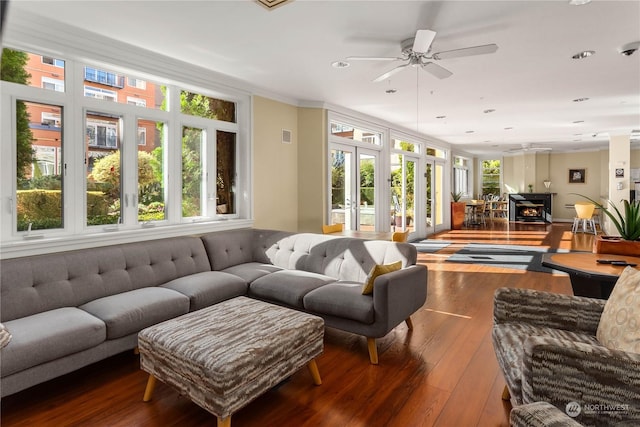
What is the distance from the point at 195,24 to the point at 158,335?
8.01 feet

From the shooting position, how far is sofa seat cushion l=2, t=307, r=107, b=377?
212 cm

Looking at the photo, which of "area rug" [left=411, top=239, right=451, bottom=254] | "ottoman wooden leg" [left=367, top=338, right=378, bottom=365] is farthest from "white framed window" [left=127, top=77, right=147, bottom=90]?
"area rug" [left=411, top=239, right=451, bottom=254]

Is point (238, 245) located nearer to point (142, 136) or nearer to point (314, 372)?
point (142, 136)

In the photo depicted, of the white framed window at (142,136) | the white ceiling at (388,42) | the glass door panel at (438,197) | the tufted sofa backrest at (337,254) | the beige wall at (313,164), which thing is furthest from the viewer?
the glass door panel at (438,197)

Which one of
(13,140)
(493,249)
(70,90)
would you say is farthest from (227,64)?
(493,249)

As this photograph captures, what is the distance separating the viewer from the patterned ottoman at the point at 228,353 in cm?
194

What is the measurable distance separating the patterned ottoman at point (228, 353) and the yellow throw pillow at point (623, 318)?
1.62 m

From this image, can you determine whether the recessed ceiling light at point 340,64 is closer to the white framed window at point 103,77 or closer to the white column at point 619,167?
the white framed window at point 103,77

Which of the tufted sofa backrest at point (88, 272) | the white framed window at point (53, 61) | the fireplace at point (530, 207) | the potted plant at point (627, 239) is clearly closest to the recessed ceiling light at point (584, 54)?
the potted plant at point (627, 239)

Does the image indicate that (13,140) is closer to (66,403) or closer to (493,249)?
(66,403)

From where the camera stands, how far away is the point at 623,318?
1.86m

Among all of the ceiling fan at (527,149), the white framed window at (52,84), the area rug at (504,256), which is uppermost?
the ceiling fan at (527,149)

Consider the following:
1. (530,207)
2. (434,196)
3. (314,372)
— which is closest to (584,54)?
(314,372)

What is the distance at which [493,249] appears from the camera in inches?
306
